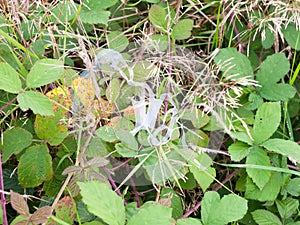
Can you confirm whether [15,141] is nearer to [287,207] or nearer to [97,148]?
[97,148]

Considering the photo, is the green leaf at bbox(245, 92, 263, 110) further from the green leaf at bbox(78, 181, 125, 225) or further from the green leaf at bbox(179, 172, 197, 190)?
the green leaf at bbox(78, 181, 125, 225)

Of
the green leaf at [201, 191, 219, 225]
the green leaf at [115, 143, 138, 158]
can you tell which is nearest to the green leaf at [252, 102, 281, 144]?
the green leaf at [201, 191, 219, 225]

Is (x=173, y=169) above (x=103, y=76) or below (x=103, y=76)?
below

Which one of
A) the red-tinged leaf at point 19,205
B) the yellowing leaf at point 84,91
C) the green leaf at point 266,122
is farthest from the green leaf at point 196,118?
the red-tinged leaf at point 19,205

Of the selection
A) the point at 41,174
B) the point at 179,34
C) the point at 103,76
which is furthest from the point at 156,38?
the point at 41,174

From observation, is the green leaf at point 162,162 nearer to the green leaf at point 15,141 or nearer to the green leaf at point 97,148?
the green leaf at point 97,148

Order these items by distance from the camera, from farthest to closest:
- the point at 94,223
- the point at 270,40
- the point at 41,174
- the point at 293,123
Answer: the point at 293,123
the point at 270,40
the point at 41,174
the point at 94,223

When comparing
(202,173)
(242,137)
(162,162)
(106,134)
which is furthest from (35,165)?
(242,137)

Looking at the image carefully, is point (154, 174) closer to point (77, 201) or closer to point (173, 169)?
point (173, 169)
